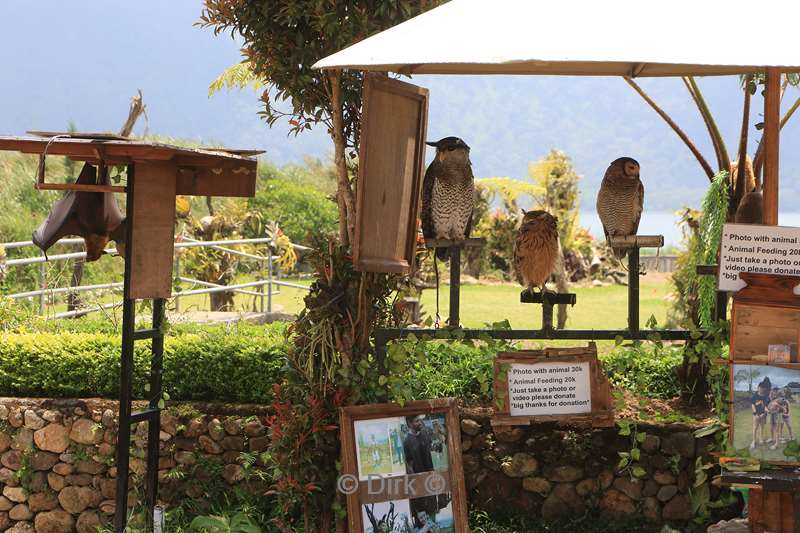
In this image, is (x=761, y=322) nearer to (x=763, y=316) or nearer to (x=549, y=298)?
(x=763, y=316)

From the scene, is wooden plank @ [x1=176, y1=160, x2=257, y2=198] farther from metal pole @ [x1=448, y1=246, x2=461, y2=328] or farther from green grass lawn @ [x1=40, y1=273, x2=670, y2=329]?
green grass lawn @ [x1=40, y1=273, x2=670, y2=329]

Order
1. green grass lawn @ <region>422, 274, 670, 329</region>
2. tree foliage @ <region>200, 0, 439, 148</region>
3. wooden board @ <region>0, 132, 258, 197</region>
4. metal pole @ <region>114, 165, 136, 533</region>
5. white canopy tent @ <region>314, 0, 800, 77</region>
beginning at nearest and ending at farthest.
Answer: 1. white canopy tent @ <region>314, 0, 800, 77</region>
2. wooden board @ <region>0, 132, 258, 197</region>
3. metal pole @ <region>114, 165, 136, 533</region>
4. tree foliage @ <region>200, 0, 439, 148</region>
5. green grass lawn @ <region>422, 274, 670, 329</region>

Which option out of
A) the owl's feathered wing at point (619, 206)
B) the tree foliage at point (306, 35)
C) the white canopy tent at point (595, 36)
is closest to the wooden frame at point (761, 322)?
the white canopy tent at point (595, 36)

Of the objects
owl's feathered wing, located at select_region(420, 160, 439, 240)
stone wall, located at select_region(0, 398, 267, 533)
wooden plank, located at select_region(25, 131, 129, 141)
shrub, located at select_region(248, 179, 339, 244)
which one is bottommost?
stone wall, located at select_region(0, 398, 267, 533)

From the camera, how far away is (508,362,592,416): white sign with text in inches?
156

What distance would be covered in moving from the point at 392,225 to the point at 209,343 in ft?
6.04

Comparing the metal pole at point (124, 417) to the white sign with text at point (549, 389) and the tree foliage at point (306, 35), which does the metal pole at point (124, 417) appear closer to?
the tree foliage at point (306, 35)

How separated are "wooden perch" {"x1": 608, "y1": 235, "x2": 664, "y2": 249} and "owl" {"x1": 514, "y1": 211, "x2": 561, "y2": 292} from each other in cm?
27

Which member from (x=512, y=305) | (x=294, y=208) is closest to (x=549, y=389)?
(x=512, y=305)

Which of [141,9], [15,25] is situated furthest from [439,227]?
[141,9]

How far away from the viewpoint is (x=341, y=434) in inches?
146

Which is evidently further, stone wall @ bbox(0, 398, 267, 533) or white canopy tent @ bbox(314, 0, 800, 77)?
stone wall @ bbox(0, 398, 267, 533)

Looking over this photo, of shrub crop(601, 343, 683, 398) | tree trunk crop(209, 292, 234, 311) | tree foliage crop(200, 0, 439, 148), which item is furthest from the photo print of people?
tree trunk crop(209, 292, 234, 311)

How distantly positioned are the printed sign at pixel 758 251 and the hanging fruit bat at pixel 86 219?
2.69 meters
